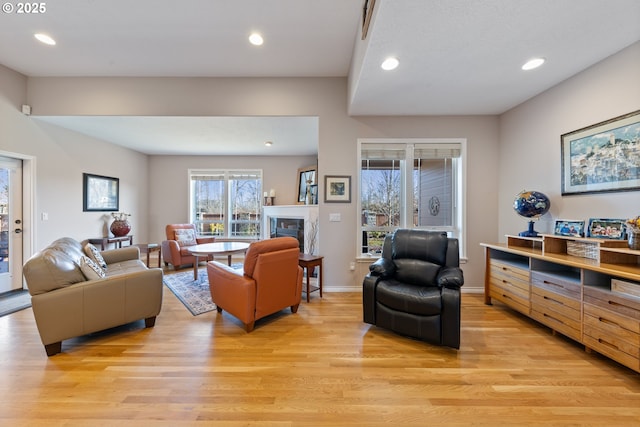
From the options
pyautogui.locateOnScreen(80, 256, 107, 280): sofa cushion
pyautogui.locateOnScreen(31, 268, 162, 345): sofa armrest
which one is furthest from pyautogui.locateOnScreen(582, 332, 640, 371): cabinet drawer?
pyautogui.locateOnScreen(80, 256, 107, 280): sofa cushion

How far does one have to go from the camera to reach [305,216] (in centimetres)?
489

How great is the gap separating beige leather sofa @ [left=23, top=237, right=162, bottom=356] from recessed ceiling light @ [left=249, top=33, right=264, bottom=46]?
2695 millimetres

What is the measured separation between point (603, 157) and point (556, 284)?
1.30 m

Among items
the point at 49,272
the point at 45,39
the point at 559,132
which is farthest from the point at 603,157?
the point at 45,39

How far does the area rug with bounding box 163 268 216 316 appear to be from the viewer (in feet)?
10.1

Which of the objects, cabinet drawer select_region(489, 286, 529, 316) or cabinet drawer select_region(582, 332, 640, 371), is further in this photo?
cabinet drawer select_region(489, 286, 529, 316)

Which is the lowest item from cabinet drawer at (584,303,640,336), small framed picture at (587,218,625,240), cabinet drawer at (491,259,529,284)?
cabinet drawer at (584,303,640,336)

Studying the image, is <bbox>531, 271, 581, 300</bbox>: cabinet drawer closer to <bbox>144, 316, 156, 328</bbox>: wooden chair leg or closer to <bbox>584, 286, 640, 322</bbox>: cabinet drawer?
<bbox>584, 286, 640, 322</bbox>: cabinet drawer

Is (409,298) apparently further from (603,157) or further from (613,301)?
(603,157)

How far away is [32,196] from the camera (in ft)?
11.8

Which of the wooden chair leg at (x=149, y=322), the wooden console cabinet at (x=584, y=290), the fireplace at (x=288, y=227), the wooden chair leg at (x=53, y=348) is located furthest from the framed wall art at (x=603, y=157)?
the wooden chair leg at (x=53, y=348)

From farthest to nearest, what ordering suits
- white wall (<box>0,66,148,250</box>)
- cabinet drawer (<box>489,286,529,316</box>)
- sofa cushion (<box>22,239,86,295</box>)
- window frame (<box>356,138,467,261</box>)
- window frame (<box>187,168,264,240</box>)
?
window frame (<box>187,168,264,240</box>)
window frame (<box>356,138,467,261</box>)
white wall (<box>0,66,148,250</box>)
cabinet drawer (<box>489,286,529,316</box>)
sofa cushion (<box>22,239,86,295</box>)

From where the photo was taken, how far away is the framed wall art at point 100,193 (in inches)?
175

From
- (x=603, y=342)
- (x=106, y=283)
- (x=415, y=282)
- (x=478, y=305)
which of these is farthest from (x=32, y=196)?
(x=603, y=342)
